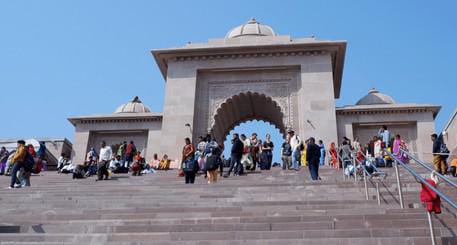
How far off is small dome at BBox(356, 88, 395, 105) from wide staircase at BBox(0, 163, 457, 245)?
16128 mm

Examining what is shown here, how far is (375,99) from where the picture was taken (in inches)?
1040

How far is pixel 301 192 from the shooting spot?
1053cm

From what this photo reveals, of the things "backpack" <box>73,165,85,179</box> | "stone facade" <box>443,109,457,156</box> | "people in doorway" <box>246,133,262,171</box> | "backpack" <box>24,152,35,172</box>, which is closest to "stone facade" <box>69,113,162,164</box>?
"people in doorway" <box>246,133,262,171</box>

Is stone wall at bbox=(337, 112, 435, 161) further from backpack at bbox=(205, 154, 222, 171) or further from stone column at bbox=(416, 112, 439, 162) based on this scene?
backpack at bbox=(205, 154, 222, 171)

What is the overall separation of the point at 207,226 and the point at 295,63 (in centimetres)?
1776

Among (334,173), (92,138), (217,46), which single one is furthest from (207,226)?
(92,138)

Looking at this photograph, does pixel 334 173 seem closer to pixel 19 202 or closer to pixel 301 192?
pixel 301 192

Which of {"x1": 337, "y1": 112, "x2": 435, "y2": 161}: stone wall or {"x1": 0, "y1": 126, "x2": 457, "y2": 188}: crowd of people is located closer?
{"x1": 0, "y1": 126, "x2": 457, "y2": 188}: crowd of people

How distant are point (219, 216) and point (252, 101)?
1749cm

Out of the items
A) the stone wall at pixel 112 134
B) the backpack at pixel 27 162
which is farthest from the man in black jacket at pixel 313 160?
the stone wall at pixel 112 134

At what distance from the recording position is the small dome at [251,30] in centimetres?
2611

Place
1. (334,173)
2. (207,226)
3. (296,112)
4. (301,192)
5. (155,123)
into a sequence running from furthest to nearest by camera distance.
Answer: (155,123) → (296,112) → (334,173) → (301,192) → (207,226)

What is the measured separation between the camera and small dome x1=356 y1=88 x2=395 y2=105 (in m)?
26.3

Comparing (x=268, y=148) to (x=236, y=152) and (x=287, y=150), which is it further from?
(x=236, y=152)
